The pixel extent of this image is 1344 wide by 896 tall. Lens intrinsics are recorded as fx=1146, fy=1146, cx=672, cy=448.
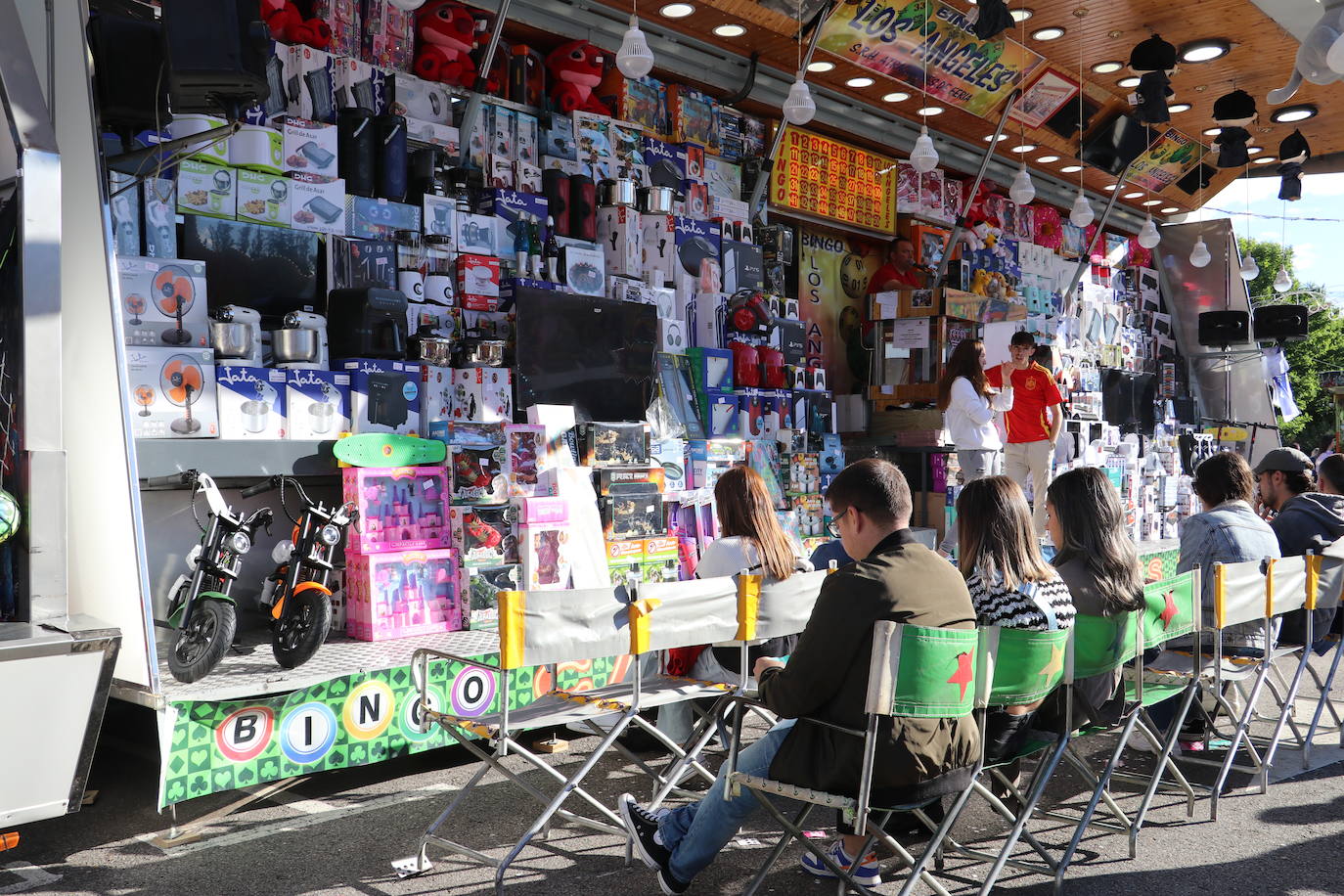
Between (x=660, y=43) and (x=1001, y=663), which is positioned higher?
(x=660, y=43)

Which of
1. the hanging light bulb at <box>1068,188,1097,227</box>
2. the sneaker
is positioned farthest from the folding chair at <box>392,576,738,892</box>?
the hanging light bulb at <box>1068,188,1097,227</box>

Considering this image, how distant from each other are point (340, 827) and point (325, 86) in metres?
3.55

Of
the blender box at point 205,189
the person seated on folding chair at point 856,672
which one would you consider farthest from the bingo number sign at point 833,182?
the person seated on folding chair at point 856,672

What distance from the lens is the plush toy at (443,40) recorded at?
605 cm

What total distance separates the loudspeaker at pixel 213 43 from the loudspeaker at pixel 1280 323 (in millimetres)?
11818

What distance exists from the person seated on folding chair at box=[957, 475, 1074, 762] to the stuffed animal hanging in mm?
8833

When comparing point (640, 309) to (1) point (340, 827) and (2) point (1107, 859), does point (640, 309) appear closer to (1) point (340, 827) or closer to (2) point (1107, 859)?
(1) point (340, 827)

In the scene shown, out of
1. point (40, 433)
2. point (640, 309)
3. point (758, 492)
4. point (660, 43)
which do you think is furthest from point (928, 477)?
point (40, 433)

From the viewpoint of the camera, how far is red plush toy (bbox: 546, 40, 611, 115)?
6723mm

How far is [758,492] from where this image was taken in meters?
3.97

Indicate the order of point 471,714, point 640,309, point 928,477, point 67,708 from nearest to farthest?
1. point 67,708
2. point 471,714
3. point 640,309
4. point 928,477

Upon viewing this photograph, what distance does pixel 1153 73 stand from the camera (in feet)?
26.1

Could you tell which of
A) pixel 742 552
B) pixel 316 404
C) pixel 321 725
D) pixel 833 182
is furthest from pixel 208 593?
pixel 833 182

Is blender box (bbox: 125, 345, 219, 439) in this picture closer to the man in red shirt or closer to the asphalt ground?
the asphalt ground
